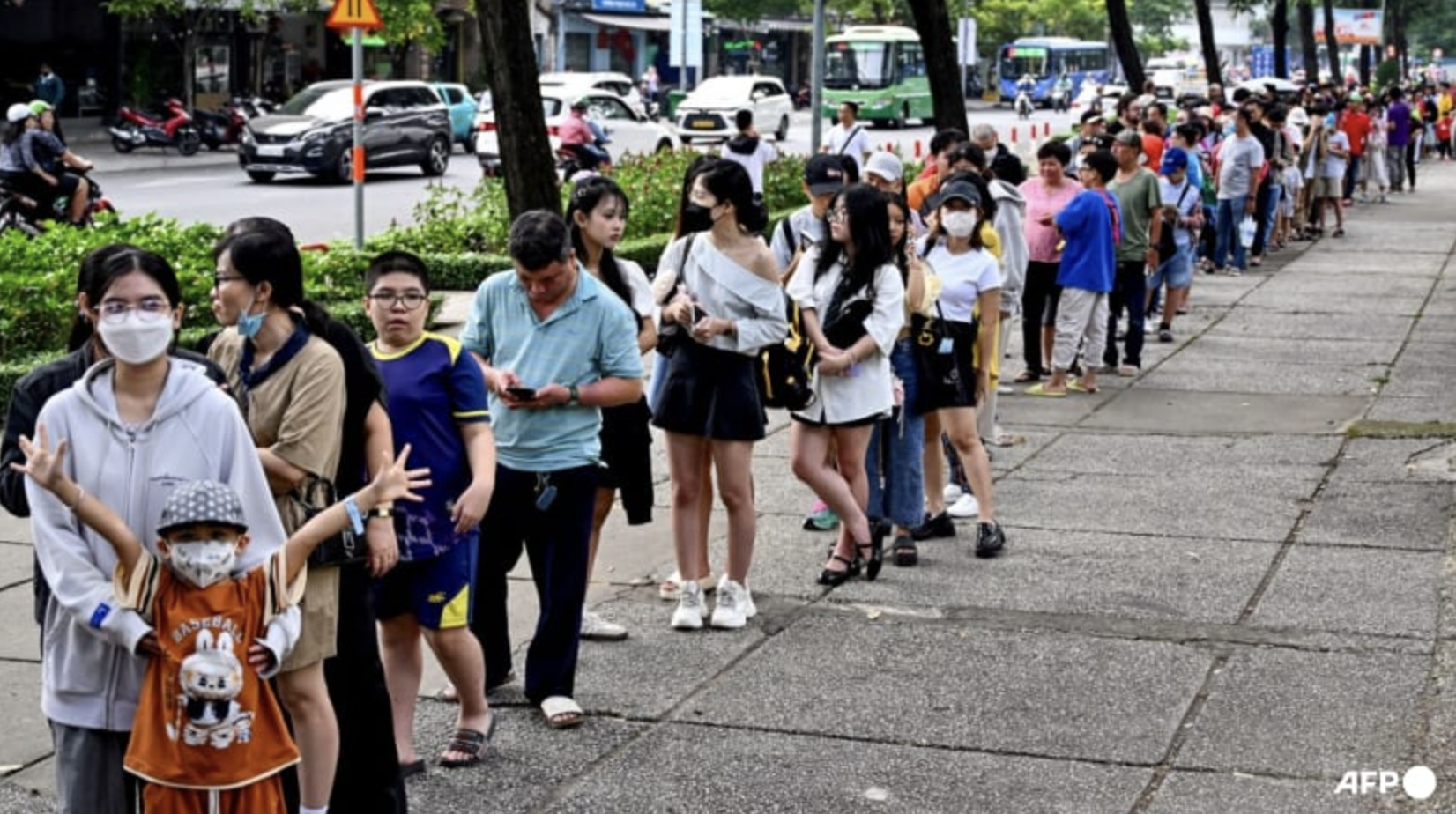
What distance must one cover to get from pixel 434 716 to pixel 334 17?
40.9ft

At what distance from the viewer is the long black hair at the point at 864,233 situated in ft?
27.5

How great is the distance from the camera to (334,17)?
18391mm

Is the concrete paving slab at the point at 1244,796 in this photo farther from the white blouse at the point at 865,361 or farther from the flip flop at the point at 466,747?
the white blouse at the point at 865,361

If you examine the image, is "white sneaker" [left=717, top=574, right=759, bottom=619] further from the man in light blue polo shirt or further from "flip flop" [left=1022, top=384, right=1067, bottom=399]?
"flip flop" [left=1022, top=384, right=1067, bottom=399]

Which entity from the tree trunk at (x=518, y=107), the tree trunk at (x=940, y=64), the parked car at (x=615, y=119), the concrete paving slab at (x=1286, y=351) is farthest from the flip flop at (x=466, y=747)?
the parked car at (x=615, y=119)

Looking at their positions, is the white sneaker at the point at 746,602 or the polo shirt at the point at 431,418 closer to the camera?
the polo shirt at the point at 431,418

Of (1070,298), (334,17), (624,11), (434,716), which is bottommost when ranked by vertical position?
(434,716)

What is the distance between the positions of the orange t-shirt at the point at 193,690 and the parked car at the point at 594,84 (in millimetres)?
36175

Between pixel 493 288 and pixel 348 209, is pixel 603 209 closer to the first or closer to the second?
pixel 493 288

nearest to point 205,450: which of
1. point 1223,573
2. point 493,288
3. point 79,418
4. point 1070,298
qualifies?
point 79,418

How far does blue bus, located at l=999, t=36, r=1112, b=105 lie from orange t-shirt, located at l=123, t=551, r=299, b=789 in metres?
81.6

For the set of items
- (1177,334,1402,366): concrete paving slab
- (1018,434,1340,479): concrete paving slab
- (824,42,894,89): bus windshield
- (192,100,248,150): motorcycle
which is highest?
(824,42,894,89): bus windshield

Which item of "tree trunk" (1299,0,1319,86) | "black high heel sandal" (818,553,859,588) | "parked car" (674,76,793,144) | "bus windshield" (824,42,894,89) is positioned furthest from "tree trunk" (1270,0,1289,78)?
"black high heel sandal" (818,553,859,588)

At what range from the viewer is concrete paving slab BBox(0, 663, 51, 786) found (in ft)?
21.2
